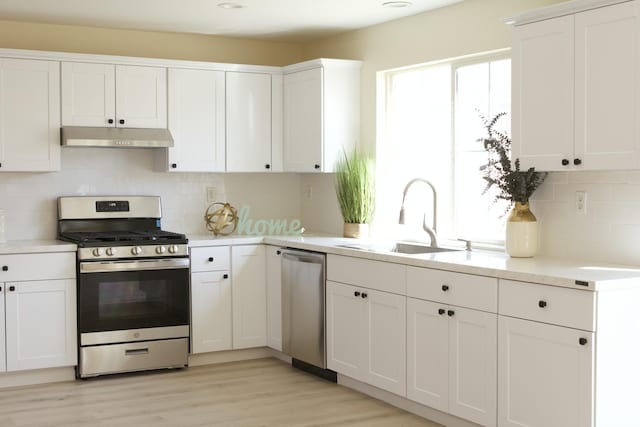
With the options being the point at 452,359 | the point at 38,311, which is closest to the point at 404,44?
the point at 452,359

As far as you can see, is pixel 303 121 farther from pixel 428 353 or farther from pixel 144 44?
pixel 428 353

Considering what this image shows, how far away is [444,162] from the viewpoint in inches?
205

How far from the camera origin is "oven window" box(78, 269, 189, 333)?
5207mm

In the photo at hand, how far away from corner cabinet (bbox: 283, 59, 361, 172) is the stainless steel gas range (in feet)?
3.72

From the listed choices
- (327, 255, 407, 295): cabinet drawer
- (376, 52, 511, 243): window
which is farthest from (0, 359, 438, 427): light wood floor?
(376, 52, 511, 243): window

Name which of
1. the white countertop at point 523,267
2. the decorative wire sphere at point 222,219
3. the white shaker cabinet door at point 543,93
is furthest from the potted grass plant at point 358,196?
the white shaker cabinet door at point 543,93

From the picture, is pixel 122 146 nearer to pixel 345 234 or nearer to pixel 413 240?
pixel 345 234

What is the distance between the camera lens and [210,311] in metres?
5.64

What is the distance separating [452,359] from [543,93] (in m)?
1.38

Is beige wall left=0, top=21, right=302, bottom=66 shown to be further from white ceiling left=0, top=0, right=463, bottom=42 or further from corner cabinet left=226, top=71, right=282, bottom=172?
corner cabinet left=226, top=71, right=282, bottom=172

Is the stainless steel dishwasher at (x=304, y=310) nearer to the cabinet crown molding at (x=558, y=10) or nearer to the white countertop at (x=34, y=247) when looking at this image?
the white countertop at (x=34, y=247)

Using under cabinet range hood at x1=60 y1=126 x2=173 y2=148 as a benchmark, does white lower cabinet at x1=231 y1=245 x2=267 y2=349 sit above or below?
below

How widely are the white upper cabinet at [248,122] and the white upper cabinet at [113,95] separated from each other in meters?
Result: 0.52

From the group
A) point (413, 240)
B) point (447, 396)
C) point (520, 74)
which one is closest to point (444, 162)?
point (413, 240)
